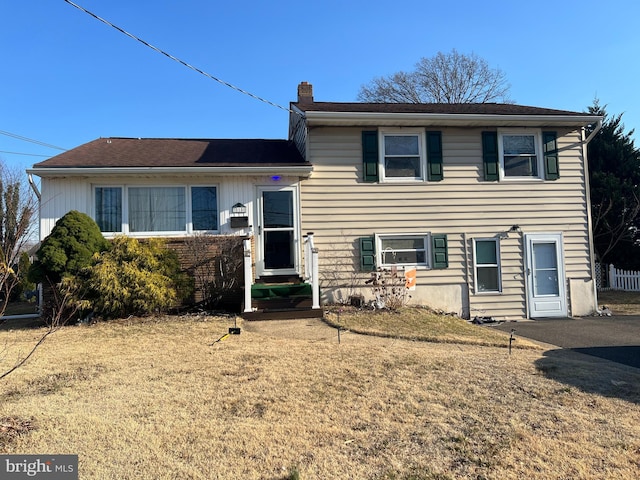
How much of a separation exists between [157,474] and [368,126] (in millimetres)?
9577

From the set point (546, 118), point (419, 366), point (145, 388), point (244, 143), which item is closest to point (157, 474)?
point (145, 388)

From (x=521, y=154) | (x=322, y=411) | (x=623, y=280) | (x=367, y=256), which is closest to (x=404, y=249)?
(x=367, y=256)

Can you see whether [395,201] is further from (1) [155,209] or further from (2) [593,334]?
(1) [155,209]

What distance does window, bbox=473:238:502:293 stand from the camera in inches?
447

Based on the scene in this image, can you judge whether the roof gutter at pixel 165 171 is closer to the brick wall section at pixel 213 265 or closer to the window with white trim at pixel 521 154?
the brick wall section at pixel 213 265

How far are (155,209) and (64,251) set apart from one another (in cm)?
229

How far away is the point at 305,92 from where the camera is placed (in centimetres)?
1334

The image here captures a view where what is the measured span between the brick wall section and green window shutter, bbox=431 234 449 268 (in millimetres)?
4873

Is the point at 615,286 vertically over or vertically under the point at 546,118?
under

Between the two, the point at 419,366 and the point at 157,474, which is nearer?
the point at 157,474

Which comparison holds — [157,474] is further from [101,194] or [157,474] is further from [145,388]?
[101,194]

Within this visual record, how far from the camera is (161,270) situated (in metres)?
9.10

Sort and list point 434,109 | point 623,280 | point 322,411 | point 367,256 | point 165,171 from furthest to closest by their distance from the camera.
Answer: point 623,280 < point 434,109 < point 367,256 < point 165,171 < point 322,411

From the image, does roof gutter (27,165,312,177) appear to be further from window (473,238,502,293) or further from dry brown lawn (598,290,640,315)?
dry brown lawn (598,290,640,315)
